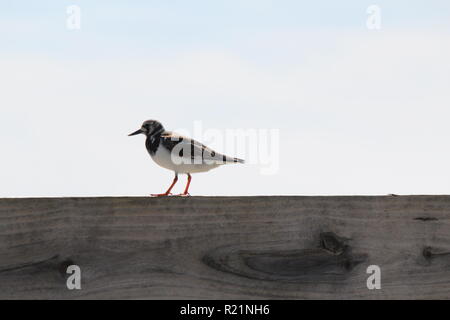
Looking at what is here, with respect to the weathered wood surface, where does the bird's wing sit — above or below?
above

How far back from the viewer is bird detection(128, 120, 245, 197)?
584 centimetres

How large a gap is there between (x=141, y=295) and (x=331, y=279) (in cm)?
68

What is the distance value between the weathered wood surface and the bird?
2972mm

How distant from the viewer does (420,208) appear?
2.60 meters

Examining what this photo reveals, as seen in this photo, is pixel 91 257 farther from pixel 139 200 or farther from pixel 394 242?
A: pixel 394 242

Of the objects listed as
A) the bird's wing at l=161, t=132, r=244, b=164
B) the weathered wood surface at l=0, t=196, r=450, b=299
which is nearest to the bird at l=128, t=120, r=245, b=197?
the bird's wing at l=161, t=132, r=244, b=164

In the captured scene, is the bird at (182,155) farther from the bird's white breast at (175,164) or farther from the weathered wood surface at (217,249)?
the weathered wood surface at (217,249)

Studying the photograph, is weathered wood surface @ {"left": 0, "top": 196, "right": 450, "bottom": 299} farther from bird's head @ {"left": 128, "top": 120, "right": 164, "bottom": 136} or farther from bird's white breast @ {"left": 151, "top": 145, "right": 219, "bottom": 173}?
bird's head @ {"left": 128, "top": 120, "right": 164, "bottom": 136}

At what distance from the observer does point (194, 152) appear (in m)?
5.88

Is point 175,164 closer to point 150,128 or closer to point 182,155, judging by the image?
point 182,155

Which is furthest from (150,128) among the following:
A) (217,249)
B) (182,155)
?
(217,249)

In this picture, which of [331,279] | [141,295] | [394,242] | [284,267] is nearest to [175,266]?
[141,295]

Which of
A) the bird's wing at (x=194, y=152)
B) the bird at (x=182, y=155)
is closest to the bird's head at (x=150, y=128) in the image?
the bird at (x=182, y=155)

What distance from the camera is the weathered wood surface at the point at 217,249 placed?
8.08 feet
